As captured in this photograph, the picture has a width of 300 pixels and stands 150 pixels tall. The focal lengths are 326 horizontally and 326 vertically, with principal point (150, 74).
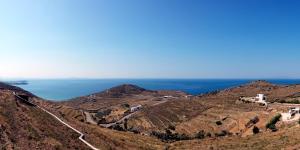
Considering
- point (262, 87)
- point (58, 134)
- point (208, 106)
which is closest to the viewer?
point (58, 134)

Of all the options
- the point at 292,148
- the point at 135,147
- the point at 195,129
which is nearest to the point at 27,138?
the point at 135,147

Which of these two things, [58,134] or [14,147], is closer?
[14,147]

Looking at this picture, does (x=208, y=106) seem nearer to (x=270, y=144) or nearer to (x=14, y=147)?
(x=270, y=144)

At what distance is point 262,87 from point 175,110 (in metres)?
77.2

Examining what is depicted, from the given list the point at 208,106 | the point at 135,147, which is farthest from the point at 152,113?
the point at 135,147

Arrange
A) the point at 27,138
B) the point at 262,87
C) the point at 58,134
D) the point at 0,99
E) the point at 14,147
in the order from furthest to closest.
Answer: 1. the point at 262,87
2. the point at 0,99
3. the point at 58,134
4. the point at 27,138
5. the point at 14,147

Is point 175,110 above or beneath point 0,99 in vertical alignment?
beneath

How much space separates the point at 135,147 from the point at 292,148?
76.2 ft

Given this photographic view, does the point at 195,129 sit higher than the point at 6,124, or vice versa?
the point at 6,124

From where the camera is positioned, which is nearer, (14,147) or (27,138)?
(14,147)

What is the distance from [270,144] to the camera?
45.3 meters

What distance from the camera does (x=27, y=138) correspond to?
37.7 metres

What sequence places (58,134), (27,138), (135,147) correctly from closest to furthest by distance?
(27,138)
(58,134)
(135,147)

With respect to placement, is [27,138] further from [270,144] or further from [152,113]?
[152,113]
